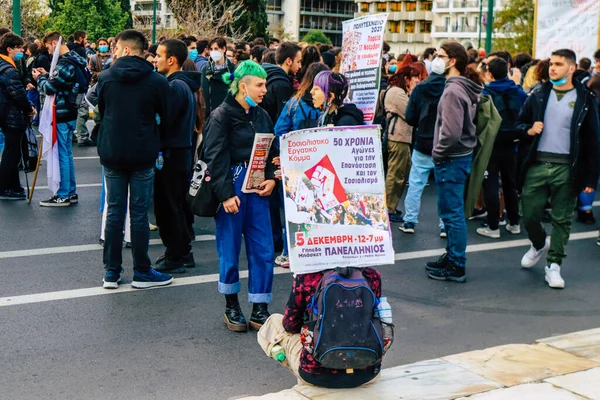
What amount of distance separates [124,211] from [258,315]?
1.61 meters

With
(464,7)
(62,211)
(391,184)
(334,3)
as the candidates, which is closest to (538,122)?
(391,184)

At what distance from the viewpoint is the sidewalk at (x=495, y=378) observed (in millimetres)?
4898

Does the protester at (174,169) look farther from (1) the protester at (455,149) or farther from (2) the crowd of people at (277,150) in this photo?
(1) the protester at (455,149)

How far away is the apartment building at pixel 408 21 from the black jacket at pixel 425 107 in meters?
108

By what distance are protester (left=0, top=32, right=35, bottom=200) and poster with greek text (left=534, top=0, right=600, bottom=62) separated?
8130 millimetres

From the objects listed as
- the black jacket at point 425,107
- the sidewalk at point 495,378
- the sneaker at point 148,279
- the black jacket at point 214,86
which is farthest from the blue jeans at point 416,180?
the sidewalk at point 495,378

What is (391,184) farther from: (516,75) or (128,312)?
(128,312)

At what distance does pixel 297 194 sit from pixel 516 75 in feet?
27.8

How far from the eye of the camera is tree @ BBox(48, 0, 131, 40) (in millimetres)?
32844

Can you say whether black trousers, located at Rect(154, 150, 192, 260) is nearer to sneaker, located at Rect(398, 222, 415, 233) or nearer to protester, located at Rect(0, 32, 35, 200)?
sneaker, located at Rect(398, 222, 415, 233)

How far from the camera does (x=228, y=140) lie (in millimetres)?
6230

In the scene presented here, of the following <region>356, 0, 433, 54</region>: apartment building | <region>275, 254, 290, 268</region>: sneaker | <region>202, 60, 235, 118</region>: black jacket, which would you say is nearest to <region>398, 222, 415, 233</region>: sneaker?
<region>275, 254, 290, 268</region>: sneaker

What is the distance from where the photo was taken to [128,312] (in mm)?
6676

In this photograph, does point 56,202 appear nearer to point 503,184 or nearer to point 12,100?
point 12,100
